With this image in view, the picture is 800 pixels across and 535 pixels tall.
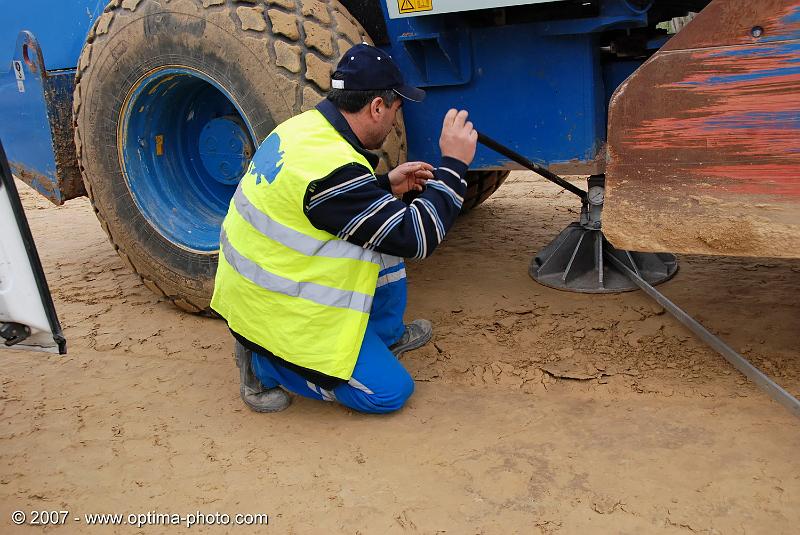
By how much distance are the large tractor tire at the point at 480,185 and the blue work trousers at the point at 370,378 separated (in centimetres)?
169

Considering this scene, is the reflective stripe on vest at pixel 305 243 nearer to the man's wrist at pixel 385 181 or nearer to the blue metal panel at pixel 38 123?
the man's wrist at pixel 385 181

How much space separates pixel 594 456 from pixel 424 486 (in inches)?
19.7

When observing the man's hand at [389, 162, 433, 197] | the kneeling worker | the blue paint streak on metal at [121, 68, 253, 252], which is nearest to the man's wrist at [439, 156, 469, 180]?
the kneeling worker

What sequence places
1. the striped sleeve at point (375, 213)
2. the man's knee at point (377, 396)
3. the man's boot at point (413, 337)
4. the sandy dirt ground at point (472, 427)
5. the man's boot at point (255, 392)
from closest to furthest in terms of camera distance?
the sandy dirt ground at point (472, 427)
the striped sleeve at point (375, 213)
the man's knee at point (377, 396)
the man's boot at point (255, 392)
the man's boot at point (413, 337)

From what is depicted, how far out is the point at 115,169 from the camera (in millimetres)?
3445

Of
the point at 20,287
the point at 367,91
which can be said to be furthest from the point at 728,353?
the point at 20,287

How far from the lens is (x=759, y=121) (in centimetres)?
196

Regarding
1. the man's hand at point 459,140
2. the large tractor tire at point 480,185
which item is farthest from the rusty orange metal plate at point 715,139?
the large tractor tire at point 480,185

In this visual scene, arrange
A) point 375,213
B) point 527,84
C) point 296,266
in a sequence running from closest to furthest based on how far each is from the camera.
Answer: point 375,213 < point 296,266 < point 527,84

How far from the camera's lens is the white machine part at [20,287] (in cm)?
190

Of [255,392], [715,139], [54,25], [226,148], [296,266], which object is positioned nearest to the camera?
[715,139]

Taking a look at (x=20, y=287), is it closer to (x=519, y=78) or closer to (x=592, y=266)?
(x=519, y=78)

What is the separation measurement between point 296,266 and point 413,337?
778mm

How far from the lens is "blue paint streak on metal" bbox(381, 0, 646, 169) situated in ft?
8.89
